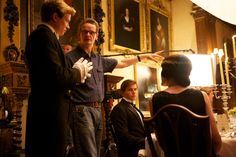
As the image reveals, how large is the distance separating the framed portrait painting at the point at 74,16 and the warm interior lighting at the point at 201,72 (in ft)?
7.10

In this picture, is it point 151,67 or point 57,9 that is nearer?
point 57,9

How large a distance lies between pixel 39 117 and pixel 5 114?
1853 millimetres

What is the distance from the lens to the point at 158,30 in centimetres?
642

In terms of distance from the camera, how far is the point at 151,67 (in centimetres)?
597

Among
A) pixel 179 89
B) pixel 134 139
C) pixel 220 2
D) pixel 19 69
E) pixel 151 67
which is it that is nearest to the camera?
pixel 179 89

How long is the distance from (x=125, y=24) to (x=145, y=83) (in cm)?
109

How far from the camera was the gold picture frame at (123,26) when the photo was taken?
5281 mm

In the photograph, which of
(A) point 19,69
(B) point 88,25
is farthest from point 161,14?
(B) point 88,25

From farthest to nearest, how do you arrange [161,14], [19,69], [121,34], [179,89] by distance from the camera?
1. [161,14]
2. [121,34]
3. [19,69]
4. [179,89]

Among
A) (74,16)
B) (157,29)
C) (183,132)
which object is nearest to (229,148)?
(183,132)

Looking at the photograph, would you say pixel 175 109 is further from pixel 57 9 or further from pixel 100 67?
pixel 100 67

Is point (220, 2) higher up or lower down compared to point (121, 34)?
lower down

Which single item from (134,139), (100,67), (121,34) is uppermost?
(121,34)

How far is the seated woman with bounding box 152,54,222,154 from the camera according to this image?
1.73 metres
